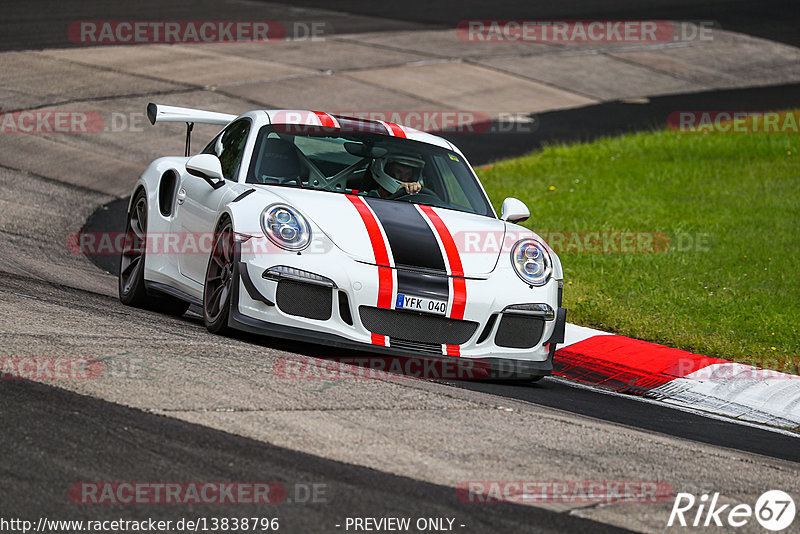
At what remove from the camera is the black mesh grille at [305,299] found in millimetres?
6637

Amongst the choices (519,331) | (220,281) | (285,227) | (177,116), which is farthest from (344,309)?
(177,116)

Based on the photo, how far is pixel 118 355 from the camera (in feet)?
19.4

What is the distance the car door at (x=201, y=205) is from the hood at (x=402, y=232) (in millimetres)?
449

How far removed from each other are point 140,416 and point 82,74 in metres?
14.5

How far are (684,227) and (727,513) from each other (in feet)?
25.6

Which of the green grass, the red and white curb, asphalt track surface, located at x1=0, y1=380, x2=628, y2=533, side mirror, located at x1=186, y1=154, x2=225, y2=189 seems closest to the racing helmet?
side mirror, located at x1=186, y1=154, x2=225, y2=189

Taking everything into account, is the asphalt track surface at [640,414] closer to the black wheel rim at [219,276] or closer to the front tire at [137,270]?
the black wheel rim at [219,276]

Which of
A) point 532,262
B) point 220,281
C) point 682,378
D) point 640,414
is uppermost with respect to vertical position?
point 532,262

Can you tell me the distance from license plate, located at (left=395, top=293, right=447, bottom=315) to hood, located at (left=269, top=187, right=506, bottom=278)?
0.70 ft

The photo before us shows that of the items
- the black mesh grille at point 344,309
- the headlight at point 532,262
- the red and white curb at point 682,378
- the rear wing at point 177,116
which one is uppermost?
the rear wing at point 177,116

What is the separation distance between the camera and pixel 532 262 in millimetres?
7254

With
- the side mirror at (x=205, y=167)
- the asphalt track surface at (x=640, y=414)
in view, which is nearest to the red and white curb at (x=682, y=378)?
the asphalt track surface at (x=640, y=414)

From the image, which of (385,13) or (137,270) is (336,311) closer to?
(137,270)

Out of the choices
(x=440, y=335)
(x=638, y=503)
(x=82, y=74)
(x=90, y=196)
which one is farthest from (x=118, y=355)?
(x=82, y=74)
